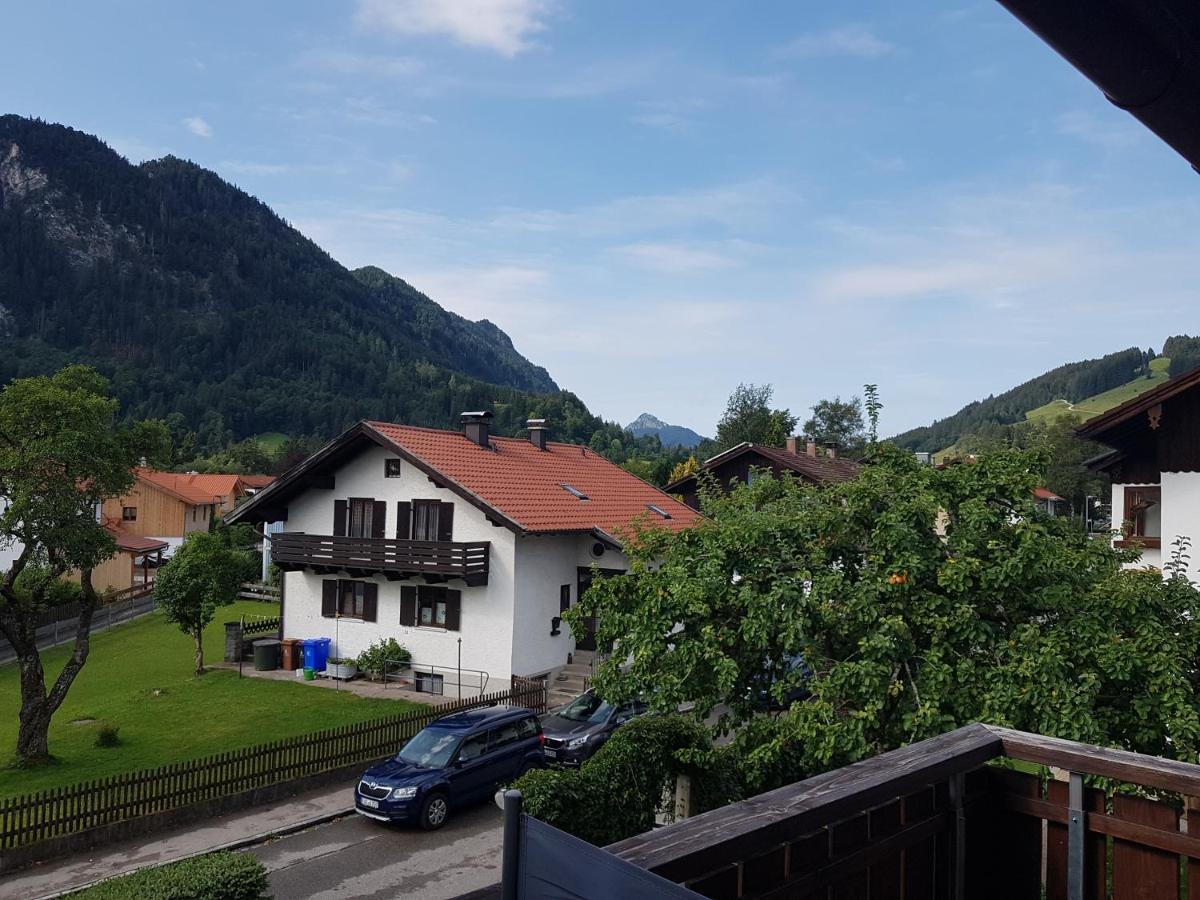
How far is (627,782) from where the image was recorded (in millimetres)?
14062

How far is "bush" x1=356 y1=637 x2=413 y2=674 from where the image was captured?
90.3 ft

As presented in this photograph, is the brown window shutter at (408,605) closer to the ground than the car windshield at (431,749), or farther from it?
farther from it

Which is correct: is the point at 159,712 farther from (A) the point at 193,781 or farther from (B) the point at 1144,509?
(B) the point at 1144,509

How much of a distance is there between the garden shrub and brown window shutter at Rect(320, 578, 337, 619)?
671 inches

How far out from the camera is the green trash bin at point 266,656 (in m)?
29.2

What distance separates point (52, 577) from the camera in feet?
62.8

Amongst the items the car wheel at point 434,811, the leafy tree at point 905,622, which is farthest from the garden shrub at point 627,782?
the car wheel at point 434,811

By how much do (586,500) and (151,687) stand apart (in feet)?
48.3

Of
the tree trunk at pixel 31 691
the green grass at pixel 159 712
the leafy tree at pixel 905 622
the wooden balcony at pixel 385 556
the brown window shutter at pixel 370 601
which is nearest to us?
the leafy tree at pixel 905 622

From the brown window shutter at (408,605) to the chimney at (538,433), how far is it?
31.0 ft

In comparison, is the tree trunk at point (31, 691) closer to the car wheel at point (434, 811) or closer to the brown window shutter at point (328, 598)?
the car wheel at point (434, 811)

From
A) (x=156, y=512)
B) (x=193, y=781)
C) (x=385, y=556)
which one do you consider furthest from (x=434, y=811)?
(x=156, y=512)

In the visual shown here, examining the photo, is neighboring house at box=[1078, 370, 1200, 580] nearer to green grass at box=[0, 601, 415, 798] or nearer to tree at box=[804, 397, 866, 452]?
green grass at box=[0, 601, 415, 798]

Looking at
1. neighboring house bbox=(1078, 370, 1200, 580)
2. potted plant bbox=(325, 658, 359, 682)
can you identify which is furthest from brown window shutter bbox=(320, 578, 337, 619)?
neighboring house bbox=(1078, 370, 1200, 580)
